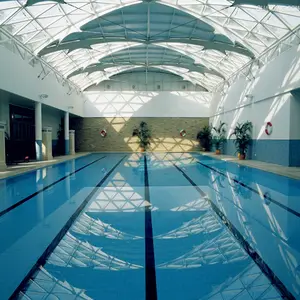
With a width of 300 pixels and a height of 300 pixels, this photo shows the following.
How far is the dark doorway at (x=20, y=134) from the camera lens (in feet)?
50.1

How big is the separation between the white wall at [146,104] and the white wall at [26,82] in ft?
18.1

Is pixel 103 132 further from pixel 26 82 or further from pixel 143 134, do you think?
pixel 26 82

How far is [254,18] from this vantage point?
11867 mm

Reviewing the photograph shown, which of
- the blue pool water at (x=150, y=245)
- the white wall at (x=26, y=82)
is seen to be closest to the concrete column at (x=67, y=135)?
the white wall at (x=26, y=82)

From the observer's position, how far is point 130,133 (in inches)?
998

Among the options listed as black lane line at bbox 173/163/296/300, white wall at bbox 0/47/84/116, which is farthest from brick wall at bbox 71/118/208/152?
black lane line at bbox 173/163/296/300

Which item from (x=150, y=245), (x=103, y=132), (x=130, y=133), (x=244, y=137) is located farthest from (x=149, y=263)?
(x=103, y=132)

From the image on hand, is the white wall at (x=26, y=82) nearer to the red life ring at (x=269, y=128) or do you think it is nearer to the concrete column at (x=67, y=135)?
the concrete column at (x=67, y=135)

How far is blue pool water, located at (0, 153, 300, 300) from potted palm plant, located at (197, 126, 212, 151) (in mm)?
18153

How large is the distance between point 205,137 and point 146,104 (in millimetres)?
6087

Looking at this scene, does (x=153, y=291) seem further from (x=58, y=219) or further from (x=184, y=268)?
(x=58, y=219)

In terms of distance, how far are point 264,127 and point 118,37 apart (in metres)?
9.25

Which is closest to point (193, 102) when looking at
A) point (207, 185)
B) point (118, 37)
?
point (118, 37)

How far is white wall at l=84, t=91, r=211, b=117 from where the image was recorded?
25359 millimetres
